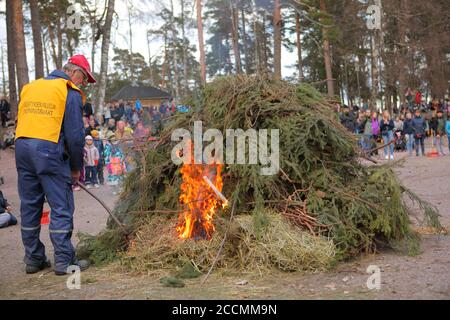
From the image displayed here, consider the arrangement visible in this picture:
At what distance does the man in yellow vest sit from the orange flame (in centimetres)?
117

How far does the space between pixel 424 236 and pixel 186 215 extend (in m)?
3.00

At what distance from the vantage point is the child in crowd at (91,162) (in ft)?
49.2

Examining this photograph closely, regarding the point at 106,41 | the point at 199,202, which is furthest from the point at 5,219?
the point at 106,41

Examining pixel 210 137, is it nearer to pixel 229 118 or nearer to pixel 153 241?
pixel 229 118

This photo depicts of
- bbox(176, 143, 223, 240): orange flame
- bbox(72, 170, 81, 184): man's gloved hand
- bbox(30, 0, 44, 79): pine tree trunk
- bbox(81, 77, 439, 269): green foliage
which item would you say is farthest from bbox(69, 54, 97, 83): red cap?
bbox(30, 0, 44, 79): pine tree trunk

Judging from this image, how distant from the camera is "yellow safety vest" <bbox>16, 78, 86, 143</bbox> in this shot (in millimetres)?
5469

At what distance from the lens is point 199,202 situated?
5.84 metres

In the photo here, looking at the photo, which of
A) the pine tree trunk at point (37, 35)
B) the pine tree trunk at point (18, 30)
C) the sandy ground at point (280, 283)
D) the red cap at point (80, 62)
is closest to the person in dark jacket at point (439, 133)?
the sandy ground at point (280, 283)

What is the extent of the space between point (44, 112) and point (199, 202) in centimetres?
185

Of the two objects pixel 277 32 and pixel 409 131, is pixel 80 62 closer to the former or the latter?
pixel 409 131

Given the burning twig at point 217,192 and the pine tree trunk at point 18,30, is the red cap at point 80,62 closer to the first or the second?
the burning twig at point 217,192

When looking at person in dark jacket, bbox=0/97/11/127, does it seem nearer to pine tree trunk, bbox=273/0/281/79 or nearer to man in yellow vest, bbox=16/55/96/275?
pine tree trunk, bbox=273/0/281/79

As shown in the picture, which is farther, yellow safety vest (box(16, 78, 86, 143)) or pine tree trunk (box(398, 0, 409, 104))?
pine tree trunk (box(398, 0, 409, 104))

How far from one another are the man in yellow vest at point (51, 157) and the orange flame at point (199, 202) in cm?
117
